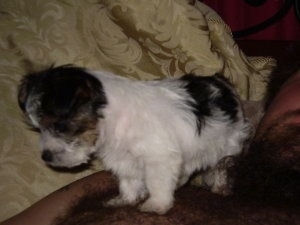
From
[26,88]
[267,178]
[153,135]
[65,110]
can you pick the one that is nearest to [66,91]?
[65,110]

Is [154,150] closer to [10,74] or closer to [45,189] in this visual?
[45,189]

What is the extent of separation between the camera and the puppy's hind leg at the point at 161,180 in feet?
4.67

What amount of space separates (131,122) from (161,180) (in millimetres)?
184

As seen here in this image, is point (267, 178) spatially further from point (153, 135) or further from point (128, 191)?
point (128, 191)

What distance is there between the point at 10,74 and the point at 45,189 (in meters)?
0.39

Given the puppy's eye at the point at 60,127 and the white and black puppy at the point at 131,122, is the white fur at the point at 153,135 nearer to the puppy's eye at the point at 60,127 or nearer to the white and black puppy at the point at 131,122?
the white and black puppy at the point at 131,122

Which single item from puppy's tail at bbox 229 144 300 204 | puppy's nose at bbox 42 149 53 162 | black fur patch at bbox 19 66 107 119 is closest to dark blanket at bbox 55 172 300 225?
puppy's tail at bbox 229 144 300 204

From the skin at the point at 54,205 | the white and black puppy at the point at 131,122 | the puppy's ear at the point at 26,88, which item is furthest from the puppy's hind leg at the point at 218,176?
the puppy's ear at the point at 26,88

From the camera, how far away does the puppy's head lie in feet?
4.40

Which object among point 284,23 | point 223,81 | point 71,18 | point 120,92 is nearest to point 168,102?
point 120,92

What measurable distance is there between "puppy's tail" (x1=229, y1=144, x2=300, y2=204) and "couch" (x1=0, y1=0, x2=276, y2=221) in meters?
0.62

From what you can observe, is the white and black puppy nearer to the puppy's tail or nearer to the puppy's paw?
the puppy's paw

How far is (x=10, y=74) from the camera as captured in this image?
167 centimetres

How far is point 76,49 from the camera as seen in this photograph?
171cm
